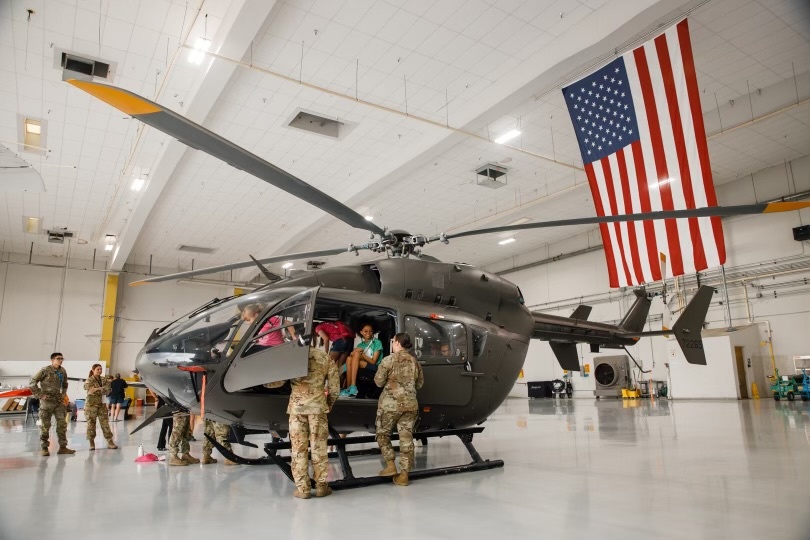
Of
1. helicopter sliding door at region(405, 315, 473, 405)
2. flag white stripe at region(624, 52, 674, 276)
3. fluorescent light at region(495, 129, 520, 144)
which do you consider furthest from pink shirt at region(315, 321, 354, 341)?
fluorescent light at region(495, 129, 520, 144)

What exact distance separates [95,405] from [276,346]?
212 inches

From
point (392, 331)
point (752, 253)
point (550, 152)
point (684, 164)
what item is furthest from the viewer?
point (752, 253)

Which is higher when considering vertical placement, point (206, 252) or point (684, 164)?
point (206, 252)

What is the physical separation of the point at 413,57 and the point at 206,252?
1538 centimetres

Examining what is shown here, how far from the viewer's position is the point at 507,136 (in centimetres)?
1302

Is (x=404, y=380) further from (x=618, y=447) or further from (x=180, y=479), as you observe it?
(x=618, y=447)

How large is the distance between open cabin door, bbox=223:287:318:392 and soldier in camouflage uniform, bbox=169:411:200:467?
7.02 feet

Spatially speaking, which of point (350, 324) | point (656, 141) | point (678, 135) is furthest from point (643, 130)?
point (350, 324)

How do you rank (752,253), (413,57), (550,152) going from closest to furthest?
1. (413,57)
2. (550,152)
3. (752,253)

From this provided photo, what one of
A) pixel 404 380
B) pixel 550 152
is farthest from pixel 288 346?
pixel 550 152

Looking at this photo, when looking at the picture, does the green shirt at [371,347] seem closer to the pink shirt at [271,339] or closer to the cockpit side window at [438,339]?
the cockpit side window at [438,339]

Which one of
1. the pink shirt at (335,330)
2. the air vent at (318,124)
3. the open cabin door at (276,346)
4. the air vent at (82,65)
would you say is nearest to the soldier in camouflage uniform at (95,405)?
the pink shirt at (335,330)

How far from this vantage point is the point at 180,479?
521cm

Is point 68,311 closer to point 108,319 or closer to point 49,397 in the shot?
point 108,319
